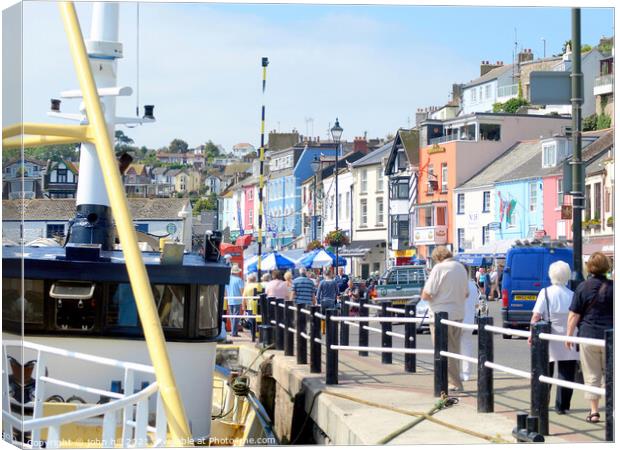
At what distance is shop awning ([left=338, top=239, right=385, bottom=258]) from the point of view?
14.2m

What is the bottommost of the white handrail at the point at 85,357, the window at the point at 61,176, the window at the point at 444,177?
the white handrail at the point at 85,357

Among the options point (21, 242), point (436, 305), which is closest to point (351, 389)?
point (436, 305)

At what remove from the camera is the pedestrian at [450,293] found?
1252 cm

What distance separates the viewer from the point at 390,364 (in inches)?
640

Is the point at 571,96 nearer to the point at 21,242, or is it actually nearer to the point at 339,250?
the point at 339,250

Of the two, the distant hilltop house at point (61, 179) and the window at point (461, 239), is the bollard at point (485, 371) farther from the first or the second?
the distant hilltop house at point (61, 179)

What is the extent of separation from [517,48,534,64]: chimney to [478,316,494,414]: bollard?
2.45 metres

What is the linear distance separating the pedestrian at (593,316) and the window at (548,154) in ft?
6.56

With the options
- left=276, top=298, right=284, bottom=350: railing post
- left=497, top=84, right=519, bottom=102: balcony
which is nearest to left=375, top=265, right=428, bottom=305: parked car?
left=276, top=298, right=284, bottom=350: railing post

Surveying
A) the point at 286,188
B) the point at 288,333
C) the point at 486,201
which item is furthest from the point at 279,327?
the point at 486,201

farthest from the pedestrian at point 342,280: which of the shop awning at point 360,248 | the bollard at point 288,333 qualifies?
the shop awning at point 360,248

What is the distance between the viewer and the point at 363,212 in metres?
14.3

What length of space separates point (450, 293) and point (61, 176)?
4.24 metres

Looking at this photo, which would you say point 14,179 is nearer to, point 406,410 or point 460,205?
point 406,410
